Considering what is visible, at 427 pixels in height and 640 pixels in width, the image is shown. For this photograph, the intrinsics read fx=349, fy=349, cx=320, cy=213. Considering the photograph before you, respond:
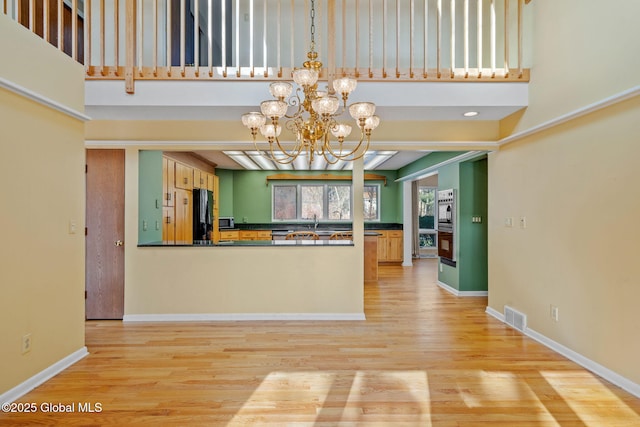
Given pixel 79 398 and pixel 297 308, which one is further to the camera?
pixel 297 308

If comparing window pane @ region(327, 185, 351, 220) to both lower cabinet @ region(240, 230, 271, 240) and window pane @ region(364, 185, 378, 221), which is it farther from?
lower cabinet @ region(240, 230, 271, 240)

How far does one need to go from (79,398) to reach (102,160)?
2.66 meters

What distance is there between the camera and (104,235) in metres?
4.01

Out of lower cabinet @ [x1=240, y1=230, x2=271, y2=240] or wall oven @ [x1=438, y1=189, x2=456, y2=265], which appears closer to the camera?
wall oven @ [x1=438, y1=189, x2=456, y2=265]

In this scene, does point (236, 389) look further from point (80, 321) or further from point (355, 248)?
point (355, 248)

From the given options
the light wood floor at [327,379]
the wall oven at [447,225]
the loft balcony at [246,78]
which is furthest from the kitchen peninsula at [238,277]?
the wall oven at [447,225]

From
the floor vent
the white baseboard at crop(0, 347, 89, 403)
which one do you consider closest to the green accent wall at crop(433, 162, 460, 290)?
the floor vent

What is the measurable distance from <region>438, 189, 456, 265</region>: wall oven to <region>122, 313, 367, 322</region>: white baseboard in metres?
2.26

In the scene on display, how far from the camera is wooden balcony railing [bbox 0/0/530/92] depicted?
3.10 metres

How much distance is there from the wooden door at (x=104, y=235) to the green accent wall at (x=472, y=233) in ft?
15.0

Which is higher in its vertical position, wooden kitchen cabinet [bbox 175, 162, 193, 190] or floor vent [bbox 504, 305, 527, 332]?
wooden kitchen cabinet [bbox 175, 162, 193, 190]

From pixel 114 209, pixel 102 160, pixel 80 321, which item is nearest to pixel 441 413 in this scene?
pixel 80 321

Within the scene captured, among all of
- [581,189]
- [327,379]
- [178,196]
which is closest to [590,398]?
[581,189]

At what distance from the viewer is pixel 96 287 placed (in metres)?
4.03
